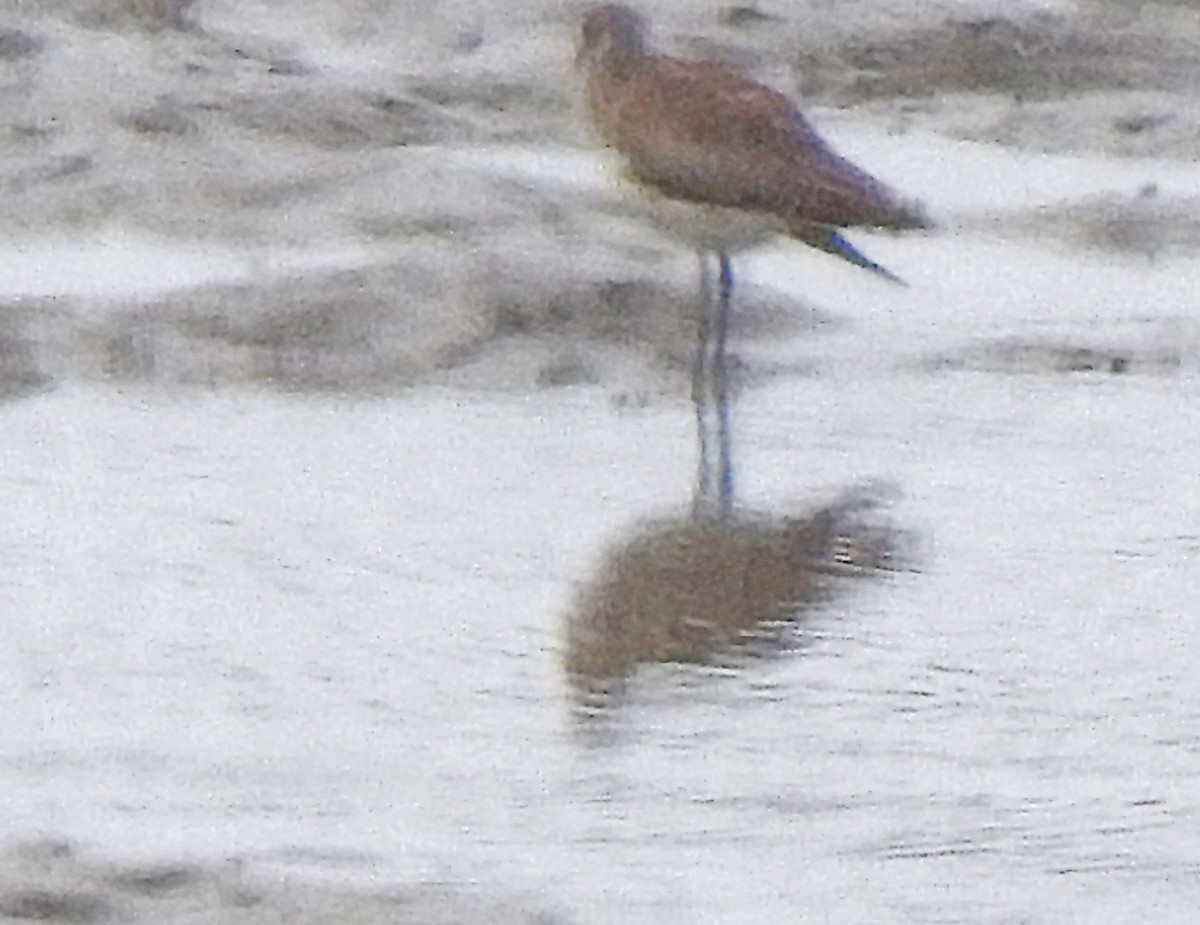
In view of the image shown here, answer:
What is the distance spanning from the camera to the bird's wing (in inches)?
56.0

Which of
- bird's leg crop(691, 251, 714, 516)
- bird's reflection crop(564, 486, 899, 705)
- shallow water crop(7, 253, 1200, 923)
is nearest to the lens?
shallow water crop(7, 253, 1200, 923)

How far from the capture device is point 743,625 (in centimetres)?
123

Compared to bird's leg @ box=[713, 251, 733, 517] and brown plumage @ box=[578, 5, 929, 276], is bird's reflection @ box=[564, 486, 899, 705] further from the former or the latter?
brown plumage @ box=[578, 5, 929, 276]

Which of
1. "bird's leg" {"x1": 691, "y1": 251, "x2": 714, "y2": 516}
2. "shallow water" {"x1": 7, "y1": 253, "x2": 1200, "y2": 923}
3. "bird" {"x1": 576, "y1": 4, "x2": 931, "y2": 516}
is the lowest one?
"shallow water" {"x1": 7, "y1": 253, "x2": 1200, "y2": 923}

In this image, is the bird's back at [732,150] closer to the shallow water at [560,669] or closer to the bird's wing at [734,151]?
the bird's wing at [734,151]

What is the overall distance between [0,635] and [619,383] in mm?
462

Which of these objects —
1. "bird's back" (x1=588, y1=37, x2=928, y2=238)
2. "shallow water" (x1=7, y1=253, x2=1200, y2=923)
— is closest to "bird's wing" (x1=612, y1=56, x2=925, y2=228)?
"bird's back" (x1=588, y1=37, x2=928, y2=238)

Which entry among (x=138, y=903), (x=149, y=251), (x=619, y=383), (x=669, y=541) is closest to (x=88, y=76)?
(x=149, y=251)

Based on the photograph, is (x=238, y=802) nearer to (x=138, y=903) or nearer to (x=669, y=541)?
(x=138, y=903)

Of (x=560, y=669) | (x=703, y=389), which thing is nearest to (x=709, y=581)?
(x=560, y=669)

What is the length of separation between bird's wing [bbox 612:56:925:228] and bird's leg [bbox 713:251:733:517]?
0.07 metres

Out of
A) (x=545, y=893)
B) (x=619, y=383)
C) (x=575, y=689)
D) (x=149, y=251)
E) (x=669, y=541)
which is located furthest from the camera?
(x=149, y=251)

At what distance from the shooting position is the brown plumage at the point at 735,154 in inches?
56.0

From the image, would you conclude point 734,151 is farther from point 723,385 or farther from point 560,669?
point 560,669
